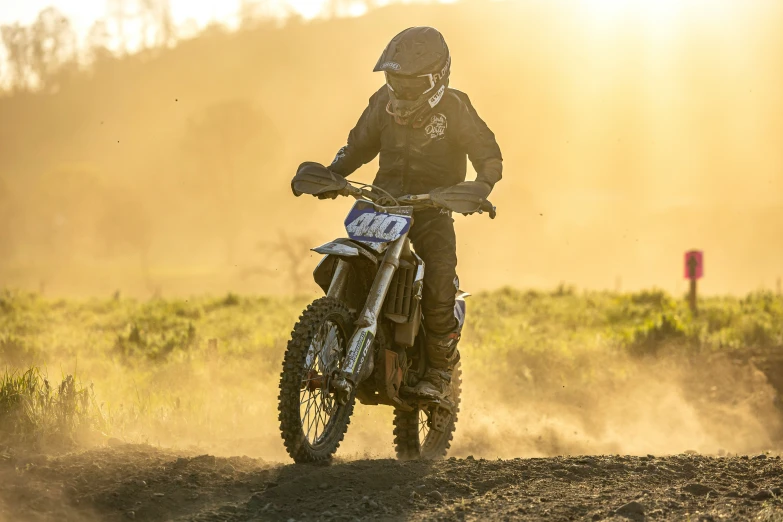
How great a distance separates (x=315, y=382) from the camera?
21.8 ft

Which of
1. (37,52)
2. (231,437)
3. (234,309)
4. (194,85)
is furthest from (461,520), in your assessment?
(194,85)

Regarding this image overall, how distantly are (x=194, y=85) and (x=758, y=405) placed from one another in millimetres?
70153

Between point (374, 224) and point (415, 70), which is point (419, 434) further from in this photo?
point (415, 70)

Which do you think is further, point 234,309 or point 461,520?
point 234,309

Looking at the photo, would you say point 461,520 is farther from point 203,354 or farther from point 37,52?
point 37,52

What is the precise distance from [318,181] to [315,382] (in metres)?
1.37

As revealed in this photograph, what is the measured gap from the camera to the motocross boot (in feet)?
25.3

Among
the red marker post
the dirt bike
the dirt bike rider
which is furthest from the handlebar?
the red marker post

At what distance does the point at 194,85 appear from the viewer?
78812 mm

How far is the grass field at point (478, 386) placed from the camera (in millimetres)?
9234

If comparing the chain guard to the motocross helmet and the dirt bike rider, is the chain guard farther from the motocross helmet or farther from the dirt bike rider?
the motocross helmet

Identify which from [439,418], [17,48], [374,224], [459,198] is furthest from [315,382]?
[17,48]

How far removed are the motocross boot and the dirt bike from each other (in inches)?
3.5

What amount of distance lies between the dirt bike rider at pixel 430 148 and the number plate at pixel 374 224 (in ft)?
1.73
